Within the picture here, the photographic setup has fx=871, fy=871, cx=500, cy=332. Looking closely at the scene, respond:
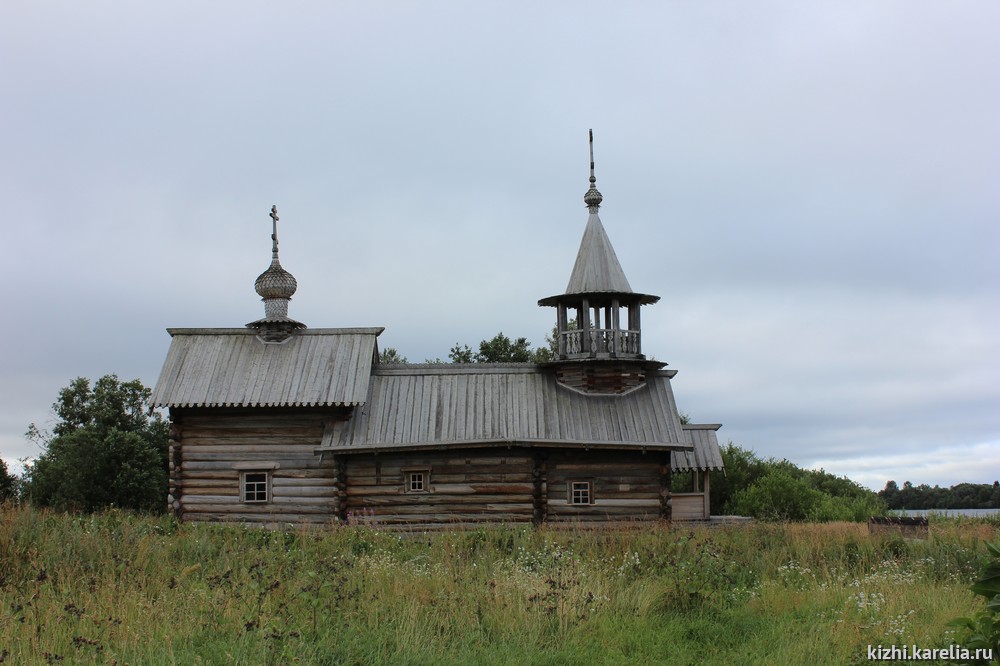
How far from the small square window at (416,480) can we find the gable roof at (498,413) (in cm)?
83

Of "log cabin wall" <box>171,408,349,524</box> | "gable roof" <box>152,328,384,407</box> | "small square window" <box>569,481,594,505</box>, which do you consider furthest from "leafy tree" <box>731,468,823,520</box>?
"log cabin wall" <box>171,408,349,524</box>

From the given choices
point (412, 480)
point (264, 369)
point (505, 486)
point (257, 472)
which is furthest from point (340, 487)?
point (505, 486)

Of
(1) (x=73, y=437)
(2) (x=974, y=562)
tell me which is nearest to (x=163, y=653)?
(2) (x=974, y=562)

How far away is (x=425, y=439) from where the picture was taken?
2234 centimetres

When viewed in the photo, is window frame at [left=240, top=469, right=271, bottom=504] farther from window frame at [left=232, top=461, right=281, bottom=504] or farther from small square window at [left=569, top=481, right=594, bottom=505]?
small square window at [left=569, top=481, right=594, bottom=505]

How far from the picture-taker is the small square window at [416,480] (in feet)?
72.9

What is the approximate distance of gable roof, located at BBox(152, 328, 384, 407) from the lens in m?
22.5

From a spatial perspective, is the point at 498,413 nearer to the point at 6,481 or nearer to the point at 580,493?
the point at 580,493

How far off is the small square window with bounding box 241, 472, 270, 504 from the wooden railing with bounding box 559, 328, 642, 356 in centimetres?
871

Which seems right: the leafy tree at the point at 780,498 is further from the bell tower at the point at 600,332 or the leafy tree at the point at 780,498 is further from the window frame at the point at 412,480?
the window frame at the point at 412,480

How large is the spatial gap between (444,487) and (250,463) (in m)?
5.13

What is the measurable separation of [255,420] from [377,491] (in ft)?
12.4

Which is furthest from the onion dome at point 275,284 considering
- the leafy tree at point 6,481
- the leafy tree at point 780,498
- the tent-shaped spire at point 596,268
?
the leafy tree at point 780,498

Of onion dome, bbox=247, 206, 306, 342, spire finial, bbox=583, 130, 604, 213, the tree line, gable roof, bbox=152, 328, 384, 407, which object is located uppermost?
spire finial, bbox=583, 130, 604, 213
